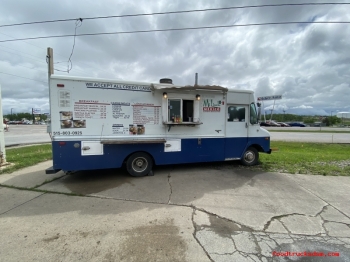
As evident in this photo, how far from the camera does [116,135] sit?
5422 mm

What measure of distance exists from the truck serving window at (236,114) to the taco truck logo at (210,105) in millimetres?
443

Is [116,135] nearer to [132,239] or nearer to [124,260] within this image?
[132,239]

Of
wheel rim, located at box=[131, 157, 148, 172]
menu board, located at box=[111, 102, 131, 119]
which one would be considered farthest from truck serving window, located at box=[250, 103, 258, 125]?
menu board, located at box=[111, 102, 131, 119]

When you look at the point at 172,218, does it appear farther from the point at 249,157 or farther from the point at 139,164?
the point at 249,157

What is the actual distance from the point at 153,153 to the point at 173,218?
265 cm

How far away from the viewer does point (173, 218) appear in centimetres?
344

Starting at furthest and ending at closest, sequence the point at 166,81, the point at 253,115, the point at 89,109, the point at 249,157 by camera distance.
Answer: the point at 249,157, the point at 253,115, the point at 166,81, the point at 89,109

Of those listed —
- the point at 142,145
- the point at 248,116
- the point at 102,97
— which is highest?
the point at 102,97

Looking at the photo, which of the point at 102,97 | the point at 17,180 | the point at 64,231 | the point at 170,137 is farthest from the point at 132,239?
the point at 17,180

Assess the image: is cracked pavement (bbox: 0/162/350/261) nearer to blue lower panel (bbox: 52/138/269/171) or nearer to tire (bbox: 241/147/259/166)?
blue lower panel (bbox: 52/138/269/171)

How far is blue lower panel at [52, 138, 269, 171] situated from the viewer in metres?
5.02

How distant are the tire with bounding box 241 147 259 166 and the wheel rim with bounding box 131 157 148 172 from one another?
3797 millimetres

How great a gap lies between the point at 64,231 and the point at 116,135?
2838 mm

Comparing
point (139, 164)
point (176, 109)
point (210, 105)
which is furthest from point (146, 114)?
point (210, 105)
